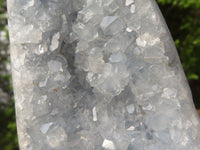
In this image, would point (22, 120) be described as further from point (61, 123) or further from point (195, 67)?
point (195, 67)

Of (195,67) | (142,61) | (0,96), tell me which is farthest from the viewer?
(0,96)

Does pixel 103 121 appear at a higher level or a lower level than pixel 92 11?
lower

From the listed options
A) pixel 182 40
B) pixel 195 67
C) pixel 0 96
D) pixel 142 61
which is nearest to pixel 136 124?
pixel 142 61

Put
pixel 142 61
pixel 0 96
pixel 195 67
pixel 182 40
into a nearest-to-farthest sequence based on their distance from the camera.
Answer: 1. pixel 142 61
2. pixel 182 40
3. pixel 195 67
4. pixel 0 96

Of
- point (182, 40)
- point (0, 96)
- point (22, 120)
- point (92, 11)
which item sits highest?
point (92, 11)

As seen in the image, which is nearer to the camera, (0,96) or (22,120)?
(22,120)

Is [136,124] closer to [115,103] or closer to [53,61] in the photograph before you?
[115,103]

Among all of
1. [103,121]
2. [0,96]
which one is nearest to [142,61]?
[103,121]
